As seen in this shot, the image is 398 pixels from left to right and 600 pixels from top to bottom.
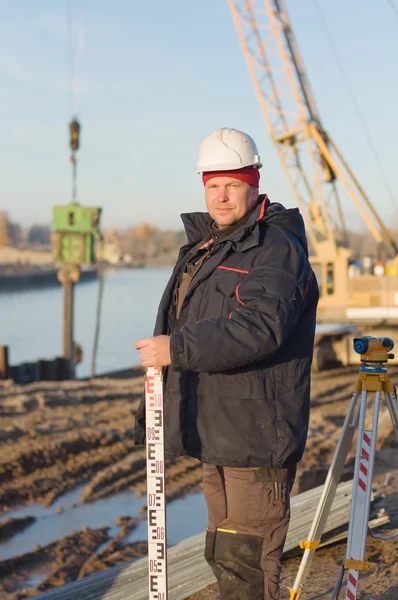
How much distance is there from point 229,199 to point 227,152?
172mm

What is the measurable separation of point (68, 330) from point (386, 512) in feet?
47.5

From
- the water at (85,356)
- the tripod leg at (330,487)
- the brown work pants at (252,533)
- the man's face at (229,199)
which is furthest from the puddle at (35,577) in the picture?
the man's face at (229,199)

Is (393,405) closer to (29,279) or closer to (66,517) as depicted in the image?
(66,517)

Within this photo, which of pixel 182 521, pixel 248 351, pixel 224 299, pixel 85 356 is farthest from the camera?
pixel 85 356

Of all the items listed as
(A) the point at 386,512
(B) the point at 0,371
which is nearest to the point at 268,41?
(B) the point at 0,371

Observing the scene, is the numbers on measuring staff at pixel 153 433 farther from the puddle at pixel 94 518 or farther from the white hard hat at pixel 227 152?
the puddle at pixel 94 518

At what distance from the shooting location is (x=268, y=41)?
23.1m

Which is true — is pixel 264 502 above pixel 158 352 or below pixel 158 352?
below

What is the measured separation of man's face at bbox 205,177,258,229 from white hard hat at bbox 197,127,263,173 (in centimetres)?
5

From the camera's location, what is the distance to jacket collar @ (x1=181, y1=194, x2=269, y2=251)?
268cm

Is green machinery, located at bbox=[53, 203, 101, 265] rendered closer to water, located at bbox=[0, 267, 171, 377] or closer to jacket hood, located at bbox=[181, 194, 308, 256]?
water, located at bbox=[0, 267, 171, 377]

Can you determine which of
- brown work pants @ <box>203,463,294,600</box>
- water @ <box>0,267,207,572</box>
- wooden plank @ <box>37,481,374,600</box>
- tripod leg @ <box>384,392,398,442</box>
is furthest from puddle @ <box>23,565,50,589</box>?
tripod leg @ <box>384,392,398,442</box>

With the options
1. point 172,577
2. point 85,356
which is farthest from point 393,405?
point 85,356

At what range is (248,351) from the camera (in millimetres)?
2482
